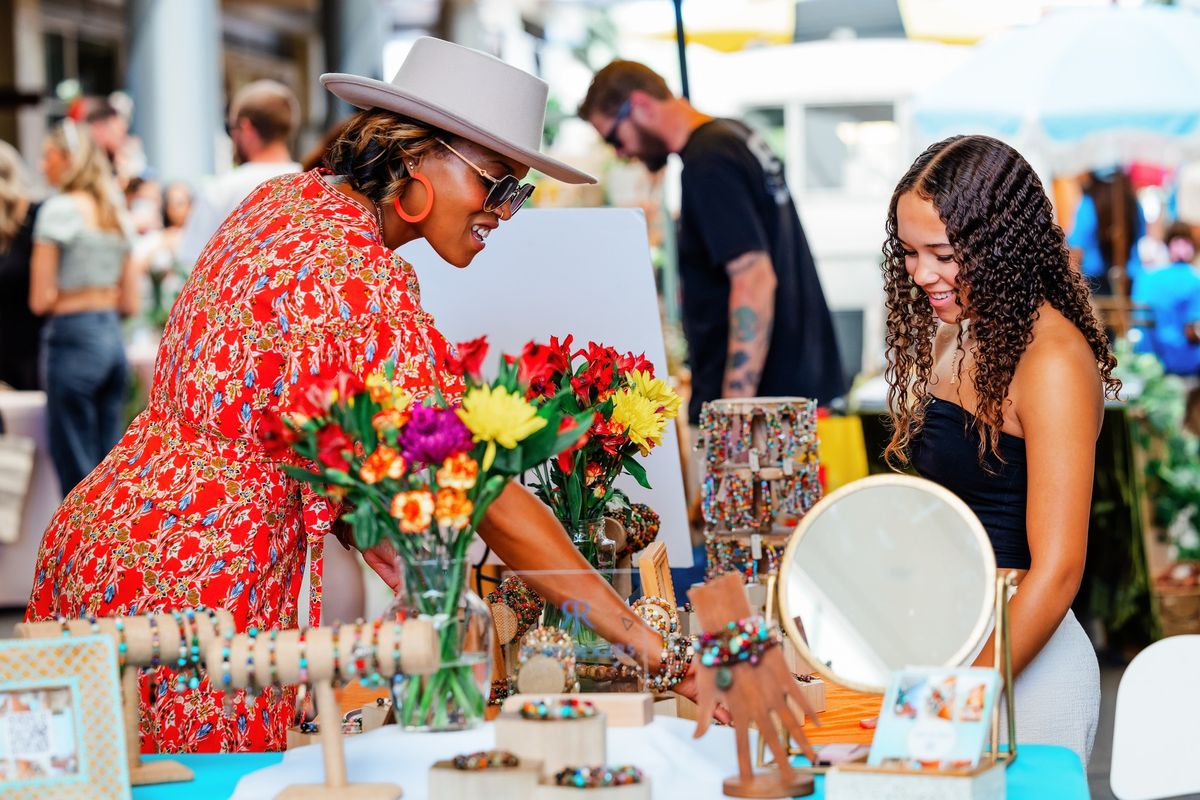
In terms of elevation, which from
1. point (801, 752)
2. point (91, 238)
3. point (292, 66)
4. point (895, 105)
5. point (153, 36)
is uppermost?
point (292, 66)

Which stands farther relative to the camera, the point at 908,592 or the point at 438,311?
the point at 438,311

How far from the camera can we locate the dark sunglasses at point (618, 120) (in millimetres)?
3832

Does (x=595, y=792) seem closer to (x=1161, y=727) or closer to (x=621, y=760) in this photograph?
(x=621, y=760)

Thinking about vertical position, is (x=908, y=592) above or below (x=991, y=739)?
above

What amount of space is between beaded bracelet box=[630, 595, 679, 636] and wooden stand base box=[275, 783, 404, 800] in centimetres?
41

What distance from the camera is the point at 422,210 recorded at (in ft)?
6.25

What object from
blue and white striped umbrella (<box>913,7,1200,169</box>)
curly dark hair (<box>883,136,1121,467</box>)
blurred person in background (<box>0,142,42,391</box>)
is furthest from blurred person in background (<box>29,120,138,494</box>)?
curly dark hair (<box>883,136,1121,467</box>)

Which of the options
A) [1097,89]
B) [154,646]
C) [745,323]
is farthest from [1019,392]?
[1097,89]

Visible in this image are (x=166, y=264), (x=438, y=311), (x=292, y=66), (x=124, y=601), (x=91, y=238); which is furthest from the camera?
(x=292, y=66)

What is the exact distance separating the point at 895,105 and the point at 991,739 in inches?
380

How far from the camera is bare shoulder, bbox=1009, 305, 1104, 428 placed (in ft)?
5.73

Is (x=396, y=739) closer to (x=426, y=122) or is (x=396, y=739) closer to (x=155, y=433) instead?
(x=155, y=433)

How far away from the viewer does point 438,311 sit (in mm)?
2518

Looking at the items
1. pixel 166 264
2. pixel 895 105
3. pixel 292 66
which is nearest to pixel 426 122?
pixel 166 264
